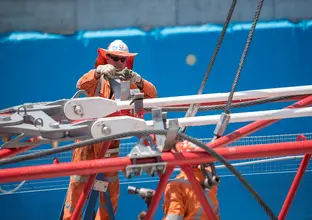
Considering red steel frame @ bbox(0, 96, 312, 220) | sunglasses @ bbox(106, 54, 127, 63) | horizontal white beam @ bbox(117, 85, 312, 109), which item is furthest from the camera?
sunglasses @ bbox(106, 54, 127, 63)

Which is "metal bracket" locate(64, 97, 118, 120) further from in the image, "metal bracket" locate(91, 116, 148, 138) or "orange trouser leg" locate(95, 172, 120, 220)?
"orange trouser leg" locate(95, 172, 120, 220)

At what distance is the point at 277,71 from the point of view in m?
6.88

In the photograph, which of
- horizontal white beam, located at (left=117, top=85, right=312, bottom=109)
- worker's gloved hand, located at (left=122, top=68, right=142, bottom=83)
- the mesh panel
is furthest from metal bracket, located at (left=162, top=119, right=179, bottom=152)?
the mesh panel

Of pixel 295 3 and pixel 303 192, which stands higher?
pixel 295 3

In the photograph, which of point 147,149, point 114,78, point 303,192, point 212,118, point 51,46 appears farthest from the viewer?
point 303,192

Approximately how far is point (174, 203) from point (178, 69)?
3.08 meters

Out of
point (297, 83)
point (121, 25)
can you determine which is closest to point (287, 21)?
point (297, 83)

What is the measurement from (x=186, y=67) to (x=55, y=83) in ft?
4.36

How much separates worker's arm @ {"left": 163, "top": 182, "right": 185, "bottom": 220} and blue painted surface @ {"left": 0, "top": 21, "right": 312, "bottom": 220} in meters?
2.68

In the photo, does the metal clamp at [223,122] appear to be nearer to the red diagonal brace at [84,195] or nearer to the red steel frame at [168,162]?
the red steel frame at [168,162]

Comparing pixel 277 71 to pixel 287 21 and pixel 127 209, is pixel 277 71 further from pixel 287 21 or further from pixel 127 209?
pixel 127 209

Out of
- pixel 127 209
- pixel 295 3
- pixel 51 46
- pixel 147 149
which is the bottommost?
pixel 147 149

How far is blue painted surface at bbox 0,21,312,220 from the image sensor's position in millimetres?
6512

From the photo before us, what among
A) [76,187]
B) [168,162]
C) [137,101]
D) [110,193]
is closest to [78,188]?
[76,187]
